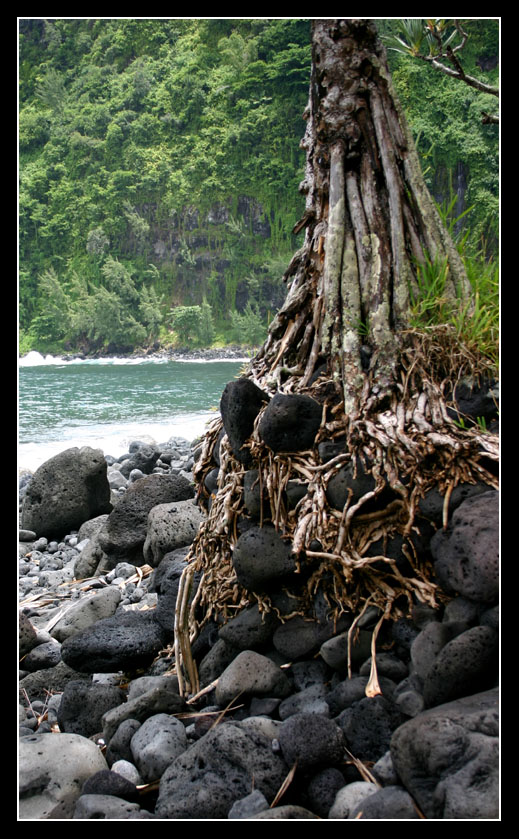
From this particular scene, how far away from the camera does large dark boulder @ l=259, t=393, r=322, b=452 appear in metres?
2.48

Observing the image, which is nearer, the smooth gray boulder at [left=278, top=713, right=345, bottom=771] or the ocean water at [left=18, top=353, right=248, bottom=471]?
the smooth gray boulder at [left=278, top=713, right=345, bottom=771]

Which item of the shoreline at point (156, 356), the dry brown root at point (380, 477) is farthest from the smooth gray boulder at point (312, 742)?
the shoreline at point (156, 356)

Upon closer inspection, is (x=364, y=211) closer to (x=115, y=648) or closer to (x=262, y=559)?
(x=262, y=559)

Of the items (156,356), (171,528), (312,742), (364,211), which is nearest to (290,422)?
(364,211)

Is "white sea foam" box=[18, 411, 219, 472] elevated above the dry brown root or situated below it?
below

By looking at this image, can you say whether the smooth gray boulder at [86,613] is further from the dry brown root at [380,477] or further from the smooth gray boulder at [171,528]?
the dry brown root at [380,477]

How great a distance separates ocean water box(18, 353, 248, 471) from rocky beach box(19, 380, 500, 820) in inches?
233

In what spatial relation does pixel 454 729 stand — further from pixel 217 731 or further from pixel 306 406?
pixel 306 406

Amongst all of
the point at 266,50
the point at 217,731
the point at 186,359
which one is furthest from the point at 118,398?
the point at 217,731

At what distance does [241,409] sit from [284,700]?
117cm

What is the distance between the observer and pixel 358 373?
2.54 m

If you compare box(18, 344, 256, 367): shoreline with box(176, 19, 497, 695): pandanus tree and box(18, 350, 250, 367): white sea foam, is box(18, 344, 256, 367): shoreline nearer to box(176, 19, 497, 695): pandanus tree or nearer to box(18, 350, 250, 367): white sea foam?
box(18, 350, 250, 367): white sea foam

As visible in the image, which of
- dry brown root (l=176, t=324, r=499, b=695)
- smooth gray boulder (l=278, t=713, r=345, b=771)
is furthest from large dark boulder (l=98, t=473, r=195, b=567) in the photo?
Result: smooth gray boulder (l=278, t=713, r=345, b=771)

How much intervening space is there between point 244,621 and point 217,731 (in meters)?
0.55
